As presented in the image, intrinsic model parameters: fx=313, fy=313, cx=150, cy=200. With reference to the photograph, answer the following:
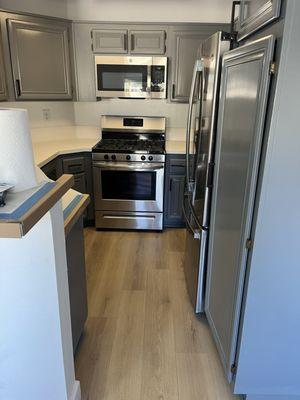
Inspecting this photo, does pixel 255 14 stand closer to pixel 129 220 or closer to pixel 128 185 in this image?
pixel 128 185

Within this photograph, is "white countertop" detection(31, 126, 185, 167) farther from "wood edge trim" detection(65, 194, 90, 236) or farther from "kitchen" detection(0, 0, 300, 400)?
"wood edge trim" detection(65, 194, 90, 236)

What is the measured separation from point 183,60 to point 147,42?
0.42 m

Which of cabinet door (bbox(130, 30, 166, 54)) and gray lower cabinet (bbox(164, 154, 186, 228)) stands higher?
cabinet door (bbox(130, 30, 166, 54))

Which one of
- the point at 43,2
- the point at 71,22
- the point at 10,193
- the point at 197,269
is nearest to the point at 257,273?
the point at 197,269

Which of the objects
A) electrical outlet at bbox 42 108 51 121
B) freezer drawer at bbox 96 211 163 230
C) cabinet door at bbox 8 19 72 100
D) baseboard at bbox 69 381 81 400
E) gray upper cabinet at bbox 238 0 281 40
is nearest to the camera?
gray upper cabinet at bbox 238 0 281 40

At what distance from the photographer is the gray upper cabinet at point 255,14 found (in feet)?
3.60

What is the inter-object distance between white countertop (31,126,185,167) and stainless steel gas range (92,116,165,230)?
0.15m

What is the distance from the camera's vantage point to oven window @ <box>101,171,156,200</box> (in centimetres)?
334

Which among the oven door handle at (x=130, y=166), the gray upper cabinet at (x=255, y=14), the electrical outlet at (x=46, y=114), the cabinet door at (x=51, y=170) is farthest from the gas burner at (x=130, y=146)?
the gray upper cabinet at (x=255, y=14)

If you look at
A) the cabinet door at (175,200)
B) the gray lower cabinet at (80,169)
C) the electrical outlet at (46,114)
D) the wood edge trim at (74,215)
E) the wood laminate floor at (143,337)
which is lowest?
the wood laminate floor at (143,337)

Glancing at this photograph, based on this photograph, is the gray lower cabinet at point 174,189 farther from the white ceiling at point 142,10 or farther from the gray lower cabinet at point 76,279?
the gray lower cabinet at point 76,279

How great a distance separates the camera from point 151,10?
135 inches

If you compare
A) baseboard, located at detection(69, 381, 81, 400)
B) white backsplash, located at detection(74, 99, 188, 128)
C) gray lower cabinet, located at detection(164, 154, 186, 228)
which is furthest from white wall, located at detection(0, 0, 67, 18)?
baseboard, located at detection(69, 381, 81, 400)

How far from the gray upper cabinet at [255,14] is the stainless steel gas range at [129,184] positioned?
1.82 metres
